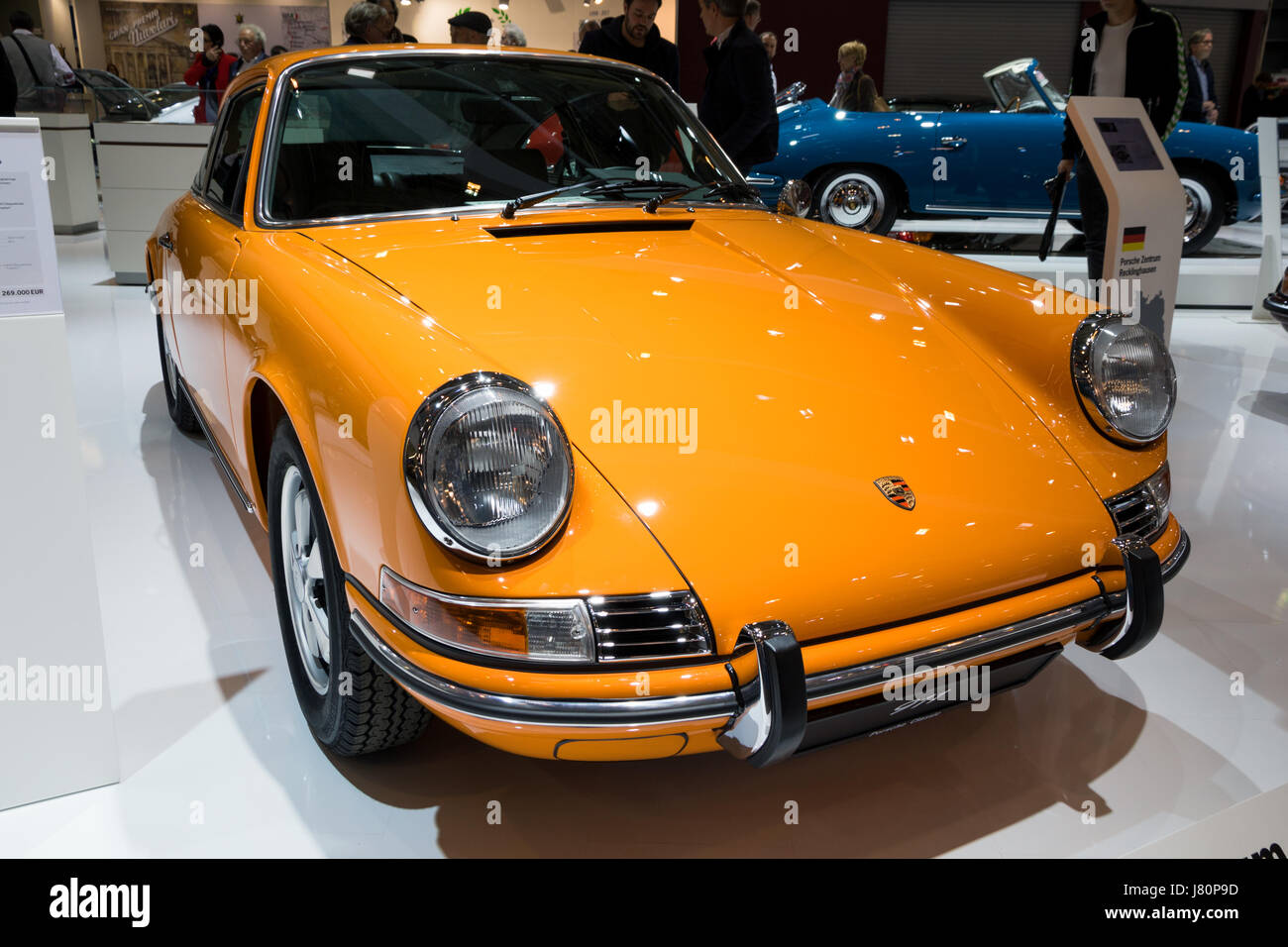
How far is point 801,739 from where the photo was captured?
1.52 meters

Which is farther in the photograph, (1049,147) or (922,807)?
(1049,147)

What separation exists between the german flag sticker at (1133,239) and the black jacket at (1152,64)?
0.56 m

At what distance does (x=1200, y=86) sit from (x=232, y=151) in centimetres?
917

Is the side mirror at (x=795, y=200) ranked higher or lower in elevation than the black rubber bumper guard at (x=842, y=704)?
higher

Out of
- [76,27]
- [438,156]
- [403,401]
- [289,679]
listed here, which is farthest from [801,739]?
[76,27]

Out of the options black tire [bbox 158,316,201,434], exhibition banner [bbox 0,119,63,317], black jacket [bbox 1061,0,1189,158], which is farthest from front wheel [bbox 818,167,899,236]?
exhibition banner [bbox 0,119,63,317]

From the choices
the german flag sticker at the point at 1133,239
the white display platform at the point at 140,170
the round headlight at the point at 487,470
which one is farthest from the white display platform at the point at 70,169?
the round headlight at the point at 487,470

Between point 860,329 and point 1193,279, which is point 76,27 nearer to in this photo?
point 1193,279

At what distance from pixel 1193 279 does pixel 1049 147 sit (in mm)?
1415

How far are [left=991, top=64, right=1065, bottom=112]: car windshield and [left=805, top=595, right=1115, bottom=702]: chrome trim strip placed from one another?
6.59 m

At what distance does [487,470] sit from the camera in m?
1.45

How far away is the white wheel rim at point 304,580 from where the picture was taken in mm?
2012

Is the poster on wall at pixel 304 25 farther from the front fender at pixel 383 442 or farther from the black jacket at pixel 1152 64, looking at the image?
the front fender at pixel 383 442

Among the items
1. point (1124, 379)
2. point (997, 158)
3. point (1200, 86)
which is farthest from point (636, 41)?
point (1200, 86)
